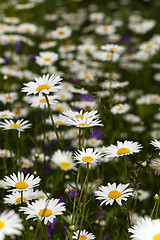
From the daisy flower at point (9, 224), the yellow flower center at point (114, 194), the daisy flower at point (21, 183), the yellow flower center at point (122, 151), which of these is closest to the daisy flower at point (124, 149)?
the yellow flower center at point (122, 151)

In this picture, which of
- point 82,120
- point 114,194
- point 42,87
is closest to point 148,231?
point 114,194

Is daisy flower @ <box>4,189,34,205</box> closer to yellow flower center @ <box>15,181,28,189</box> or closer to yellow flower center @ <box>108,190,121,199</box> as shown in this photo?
yellow flower center @ <box>15,181,28,189</box>

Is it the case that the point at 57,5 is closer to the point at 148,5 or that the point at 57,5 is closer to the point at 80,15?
the point at 80,15

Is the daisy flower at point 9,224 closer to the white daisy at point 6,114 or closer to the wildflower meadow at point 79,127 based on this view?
the wildflower meadow at point 79,127

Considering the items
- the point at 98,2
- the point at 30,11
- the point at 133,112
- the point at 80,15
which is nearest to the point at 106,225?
the point at 133,112

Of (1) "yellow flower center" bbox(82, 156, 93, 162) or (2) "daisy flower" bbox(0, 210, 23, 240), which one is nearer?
(2) "daisy flower" bbox(0, 210, 23, 240)

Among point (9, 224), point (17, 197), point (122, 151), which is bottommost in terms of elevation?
point (9, 224)

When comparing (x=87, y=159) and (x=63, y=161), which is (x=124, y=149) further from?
(x=63, y=161)

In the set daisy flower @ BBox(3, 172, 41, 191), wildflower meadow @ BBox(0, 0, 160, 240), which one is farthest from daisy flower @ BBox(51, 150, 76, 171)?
daisy flower @ BBox(3, 172, 41, 191)

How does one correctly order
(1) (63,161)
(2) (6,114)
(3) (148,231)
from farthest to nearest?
(2) (6,114) < (1) (63,161) < (3) (148,231)
